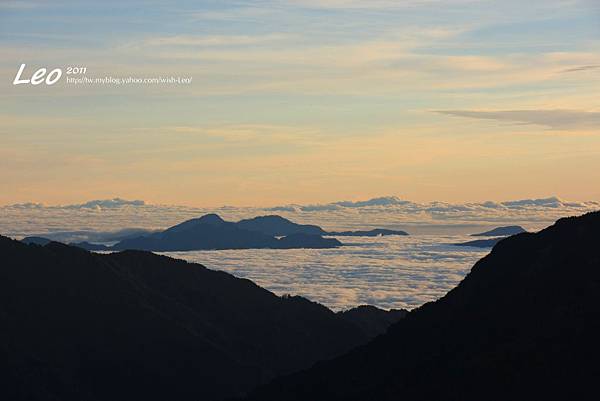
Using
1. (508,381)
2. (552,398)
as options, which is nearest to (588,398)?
(552,398)

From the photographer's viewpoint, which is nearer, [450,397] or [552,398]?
[552,398]

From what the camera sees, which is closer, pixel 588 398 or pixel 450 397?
pixel 588 398

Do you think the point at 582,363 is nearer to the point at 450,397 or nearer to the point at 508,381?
the point at 508,381

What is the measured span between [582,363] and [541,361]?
8622 mm

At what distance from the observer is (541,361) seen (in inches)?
7795

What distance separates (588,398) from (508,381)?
66.3 feet

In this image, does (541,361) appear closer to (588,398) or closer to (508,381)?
(508,381)

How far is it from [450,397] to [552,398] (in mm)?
22465

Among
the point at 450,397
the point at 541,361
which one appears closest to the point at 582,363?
the point at 541,361

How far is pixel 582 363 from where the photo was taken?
192500 mm

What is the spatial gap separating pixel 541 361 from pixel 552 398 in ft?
50.4

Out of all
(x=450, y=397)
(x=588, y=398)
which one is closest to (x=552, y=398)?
(x=588, y=398)

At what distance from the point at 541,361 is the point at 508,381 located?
343 inches

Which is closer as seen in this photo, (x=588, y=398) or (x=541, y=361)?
(x=588, y=398)
